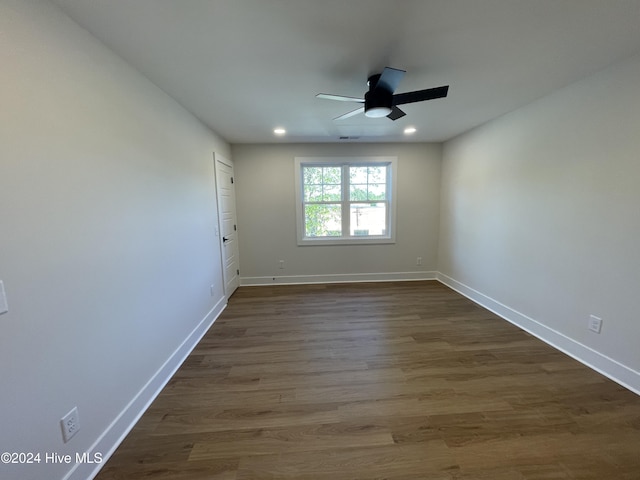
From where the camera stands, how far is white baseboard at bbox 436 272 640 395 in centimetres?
192

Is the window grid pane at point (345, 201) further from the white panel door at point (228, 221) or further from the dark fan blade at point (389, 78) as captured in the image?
the dark fan blade at point (389, 78)

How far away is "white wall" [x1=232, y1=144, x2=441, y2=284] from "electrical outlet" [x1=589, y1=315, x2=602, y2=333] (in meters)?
2.51

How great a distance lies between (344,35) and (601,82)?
2.14 meters

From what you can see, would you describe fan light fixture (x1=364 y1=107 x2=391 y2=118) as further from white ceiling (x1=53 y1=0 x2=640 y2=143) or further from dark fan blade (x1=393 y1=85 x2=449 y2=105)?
white ceiling (x1=53 y1=0 x2=640 y2=143)

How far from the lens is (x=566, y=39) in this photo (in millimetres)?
1584

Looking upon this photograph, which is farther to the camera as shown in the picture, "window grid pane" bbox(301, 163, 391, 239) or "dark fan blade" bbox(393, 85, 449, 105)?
"window grid pane" bbox(301, 163, 391, 239)

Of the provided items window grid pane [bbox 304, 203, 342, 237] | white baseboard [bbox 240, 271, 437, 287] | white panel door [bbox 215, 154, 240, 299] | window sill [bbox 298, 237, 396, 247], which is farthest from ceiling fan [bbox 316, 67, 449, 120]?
white baseboard [bbox 240, 271, 437, 287]

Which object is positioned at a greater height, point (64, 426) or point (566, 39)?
point (566, 39)

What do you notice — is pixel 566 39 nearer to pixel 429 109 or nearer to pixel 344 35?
pixel 429 109

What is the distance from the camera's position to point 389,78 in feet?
5.84

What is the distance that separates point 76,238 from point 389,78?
215 cm

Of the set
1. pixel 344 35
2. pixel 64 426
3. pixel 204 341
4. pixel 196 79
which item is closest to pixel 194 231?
pixel 204 341

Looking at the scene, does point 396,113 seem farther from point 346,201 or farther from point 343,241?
point 343,241

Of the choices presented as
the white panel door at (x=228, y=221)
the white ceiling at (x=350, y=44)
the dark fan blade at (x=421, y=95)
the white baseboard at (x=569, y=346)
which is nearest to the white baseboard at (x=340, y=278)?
the white panel door at (x=228, y=221)
